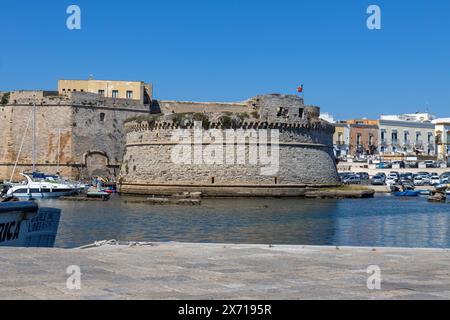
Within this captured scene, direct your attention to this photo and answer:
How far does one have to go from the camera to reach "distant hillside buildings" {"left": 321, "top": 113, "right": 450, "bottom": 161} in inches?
2555

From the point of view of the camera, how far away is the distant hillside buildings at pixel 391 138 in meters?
64.9

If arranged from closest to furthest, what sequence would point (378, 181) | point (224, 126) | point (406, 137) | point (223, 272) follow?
point (223, 272)
point (224, 126)
point (378, 181)
point (406, 137)

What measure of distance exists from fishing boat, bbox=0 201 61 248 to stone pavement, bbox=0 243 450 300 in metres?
1.76

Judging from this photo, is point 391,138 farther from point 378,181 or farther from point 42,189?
point 42,189

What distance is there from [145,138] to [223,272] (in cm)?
2689

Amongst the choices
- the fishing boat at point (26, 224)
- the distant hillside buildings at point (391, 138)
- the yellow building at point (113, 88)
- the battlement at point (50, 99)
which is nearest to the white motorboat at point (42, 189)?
the battlement at point (50, 99)

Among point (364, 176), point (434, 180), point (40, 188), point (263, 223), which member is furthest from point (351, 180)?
point (263, 223)

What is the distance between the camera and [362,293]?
15.8ft

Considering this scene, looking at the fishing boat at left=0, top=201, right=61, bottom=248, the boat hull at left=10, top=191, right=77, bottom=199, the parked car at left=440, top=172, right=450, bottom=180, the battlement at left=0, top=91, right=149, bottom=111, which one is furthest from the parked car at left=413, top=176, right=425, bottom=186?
the fishing boat at left=0, top=201, right=61, bottom=248

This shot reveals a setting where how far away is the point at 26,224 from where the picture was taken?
9.41 m

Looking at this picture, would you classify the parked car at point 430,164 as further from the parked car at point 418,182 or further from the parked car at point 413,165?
the parked car at point 418,182

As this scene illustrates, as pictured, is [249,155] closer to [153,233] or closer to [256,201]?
[256,201]

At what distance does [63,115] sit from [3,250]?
1210 inches
